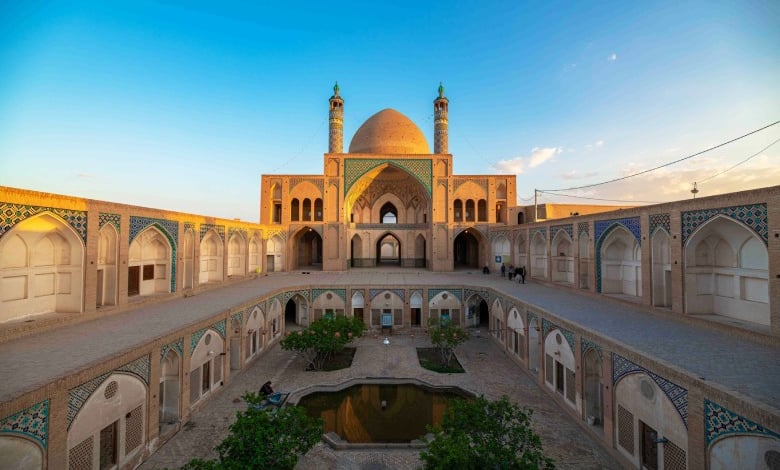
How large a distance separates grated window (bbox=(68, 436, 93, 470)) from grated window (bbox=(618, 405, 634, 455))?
6.78m

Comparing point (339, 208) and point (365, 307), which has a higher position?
point (339, 208)

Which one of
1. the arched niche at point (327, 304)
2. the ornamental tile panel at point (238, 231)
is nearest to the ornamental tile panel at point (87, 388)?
the arched niche at point (327, 304)

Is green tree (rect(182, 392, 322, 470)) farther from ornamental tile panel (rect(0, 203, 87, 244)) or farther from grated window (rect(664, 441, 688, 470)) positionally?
ornamental tile panel (rect(0, 203, 87, 244))

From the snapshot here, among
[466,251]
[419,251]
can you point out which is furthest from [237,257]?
[466,251]

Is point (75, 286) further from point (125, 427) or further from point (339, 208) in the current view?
point (339, 208)

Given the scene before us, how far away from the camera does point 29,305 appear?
19.1 feet

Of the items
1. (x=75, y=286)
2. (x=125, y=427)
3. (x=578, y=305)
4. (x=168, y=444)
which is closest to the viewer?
(x=125, y=427)

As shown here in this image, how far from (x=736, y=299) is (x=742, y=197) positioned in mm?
1958

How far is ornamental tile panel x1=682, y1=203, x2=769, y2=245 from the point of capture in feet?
16.4

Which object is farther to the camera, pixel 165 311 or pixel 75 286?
pixel 165 311

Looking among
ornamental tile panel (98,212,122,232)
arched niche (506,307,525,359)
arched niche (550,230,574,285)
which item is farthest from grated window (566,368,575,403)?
ornamental tile panel (98,212,122,232)

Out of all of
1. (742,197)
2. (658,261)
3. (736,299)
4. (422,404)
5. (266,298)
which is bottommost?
(422,404)

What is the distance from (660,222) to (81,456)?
32.4 ft

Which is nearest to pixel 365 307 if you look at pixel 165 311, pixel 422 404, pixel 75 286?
pixel 422 404
